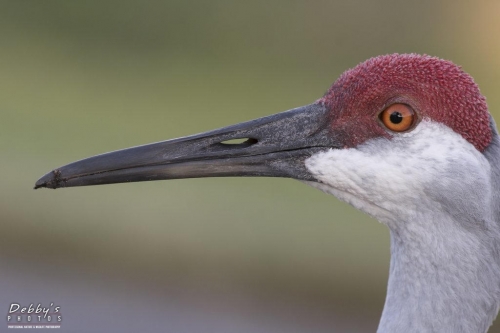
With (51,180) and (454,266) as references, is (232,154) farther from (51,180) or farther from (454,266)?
(454,266)

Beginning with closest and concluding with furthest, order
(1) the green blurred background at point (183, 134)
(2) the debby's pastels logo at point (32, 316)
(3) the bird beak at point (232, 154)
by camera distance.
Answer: (3) the bird beak at point (232, 154) → (2) the debby's pastels logo at point (32, 316) → (1) the green blurred background at point (183, 134)

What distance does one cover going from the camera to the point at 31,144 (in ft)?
20.7

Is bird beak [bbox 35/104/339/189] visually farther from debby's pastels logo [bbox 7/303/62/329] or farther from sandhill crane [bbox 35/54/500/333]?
debby's pastels logo [bbox 7/303/62/329]

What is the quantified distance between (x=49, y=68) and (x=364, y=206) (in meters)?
5.84

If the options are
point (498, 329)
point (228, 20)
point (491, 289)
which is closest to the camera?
point (491, 289)

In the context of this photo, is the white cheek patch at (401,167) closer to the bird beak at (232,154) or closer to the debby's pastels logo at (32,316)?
the bird beak at (232,154)

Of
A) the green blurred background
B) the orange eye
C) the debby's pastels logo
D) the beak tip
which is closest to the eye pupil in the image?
the orange eye

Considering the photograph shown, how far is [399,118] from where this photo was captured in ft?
6.15

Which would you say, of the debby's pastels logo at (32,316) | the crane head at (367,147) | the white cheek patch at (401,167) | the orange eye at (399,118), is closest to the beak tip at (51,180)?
the crane head at (367,147)

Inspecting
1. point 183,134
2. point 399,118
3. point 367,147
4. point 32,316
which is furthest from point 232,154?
point 183,134

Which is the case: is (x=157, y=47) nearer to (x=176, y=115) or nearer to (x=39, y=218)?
(x=176, y=115)

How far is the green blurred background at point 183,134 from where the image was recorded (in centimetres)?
518

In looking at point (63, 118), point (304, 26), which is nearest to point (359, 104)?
point (304, 26)

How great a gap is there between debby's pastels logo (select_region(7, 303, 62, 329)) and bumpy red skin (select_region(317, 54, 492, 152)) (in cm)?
263
